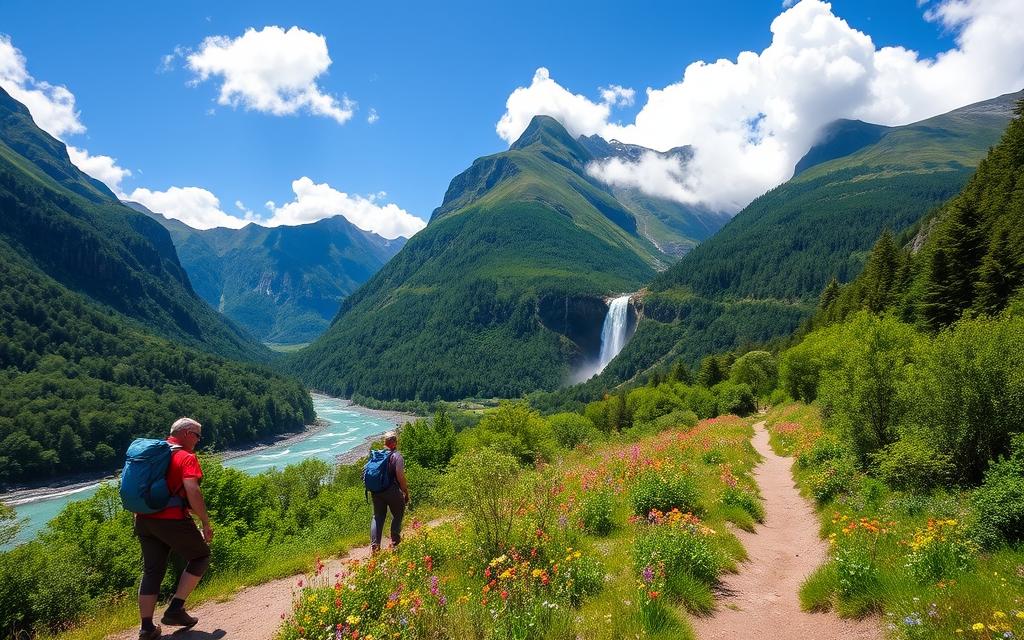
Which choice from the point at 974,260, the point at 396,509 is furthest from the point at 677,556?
the point at 974,260

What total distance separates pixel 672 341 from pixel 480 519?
165975 millimetres

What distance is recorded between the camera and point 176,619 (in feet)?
21.7

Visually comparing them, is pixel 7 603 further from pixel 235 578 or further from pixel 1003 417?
pixel 1003 417

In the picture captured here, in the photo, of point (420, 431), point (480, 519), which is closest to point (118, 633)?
point (480, 519)

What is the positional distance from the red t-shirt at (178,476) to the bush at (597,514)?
24.0 ft

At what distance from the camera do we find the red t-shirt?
6184mm

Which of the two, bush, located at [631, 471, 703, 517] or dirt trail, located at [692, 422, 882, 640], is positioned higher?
bush, located at [631, 471, 703, 517]

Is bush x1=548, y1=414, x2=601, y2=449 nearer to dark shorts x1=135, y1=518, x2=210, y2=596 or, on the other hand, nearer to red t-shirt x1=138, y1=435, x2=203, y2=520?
dark shorts x1=135, y1=518, x2=210, y2=596

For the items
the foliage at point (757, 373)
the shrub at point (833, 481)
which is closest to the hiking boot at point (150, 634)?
the shrub at point (833, 481)

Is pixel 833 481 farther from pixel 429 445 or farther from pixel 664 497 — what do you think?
pixel 429 445

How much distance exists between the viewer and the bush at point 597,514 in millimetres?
10156

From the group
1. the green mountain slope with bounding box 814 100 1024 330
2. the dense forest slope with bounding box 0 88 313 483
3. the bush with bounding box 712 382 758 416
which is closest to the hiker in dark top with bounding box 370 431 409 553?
the green mountain slope with bounding box 814 100 1024 330

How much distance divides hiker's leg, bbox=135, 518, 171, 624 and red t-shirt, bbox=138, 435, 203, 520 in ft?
0.91

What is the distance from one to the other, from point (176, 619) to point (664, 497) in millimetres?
9266
